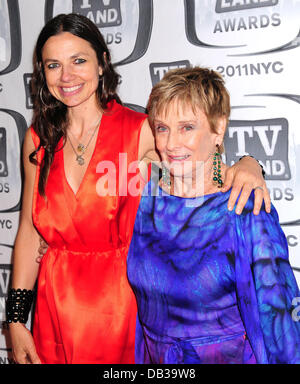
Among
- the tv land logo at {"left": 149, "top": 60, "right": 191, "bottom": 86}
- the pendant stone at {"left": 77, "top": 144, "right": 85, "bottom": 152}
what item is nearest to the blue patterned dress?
the pendant stone at {"left": 77, "top": 144, "right": 85, "bottom": 152}

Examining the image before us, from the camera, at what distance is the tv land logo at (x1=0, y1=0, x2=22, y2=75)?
2.40 meters

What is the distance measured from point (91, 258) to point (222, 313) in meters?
0.58

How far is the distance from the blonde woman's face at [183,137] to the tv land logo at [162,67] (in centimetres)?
74

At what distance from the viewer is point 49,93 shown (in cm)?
191

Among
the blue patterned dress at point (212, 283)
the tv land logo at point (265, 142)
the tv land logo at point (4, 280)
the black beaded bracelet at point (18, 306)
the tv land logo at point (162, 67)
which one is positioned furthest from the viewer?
the tv land logo at point (4, 280)

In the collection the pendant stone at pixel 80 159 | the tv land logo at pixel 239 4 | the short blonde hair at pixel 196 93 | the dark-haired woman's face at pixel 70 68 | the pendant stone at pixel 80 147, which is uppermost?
the tv land logo at pixel 239 4

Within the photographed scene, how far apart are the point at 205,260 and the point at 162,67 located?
3.59 ft

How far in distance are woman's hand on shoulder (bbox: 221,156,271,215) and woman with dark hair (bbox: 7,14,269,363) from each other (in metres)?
0.15

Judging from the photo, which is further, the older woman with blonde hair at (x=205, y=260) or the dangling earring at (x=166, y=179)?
the dangling earring at (x=166, y=179)

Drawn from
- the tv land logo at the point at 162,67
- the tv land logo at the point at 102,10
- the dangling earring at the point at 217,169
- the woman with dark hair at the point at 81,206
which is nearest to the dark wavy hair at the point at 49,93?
the woman with dark hair at the point at 81,206

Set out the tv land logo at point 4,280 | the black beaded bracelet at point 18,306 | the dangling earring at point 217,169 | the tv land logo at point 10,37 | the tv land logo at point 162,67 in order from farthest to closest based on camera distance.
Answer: the tv land logo at point 4,280
the tv land logo at point 10,37
the tv land logo at point 162,67
the black beaded bracelet at point 18,306
the dangling earring at point 217,169

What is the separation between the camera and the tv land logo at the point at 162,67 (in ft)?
6.89

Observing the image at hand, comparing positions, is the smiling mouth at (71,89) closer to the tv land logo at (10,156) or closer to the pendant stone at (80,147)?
the pendant stone at (80,147)

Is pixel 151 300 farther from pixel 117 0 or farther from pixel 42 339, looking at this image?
pixel 117 0
